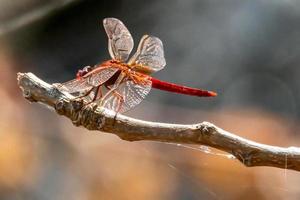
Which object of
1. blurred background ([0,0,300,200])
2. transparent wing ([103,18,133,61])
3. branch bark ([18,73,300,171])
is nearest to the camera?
branch bark ([18,73,300,171])

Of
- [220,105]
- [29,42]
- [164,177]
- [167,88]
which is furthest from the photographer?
[29,42]

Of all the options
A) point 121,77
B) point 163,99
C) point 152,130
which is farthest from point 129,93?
point 163,99

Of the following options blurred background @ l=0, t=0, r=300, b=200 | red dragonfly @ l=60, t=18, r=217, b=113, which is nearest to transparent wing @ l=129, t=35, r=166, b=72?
red dragonfly @ l=60, t=18, r=217, b=113

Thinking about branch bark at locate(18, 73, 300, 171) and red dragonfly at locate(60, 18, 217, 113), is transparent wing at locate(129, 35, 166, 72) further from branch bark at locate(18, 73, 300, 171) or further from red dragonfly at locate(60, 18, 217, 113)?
branch bark at locate(18, 73, 300, 171)

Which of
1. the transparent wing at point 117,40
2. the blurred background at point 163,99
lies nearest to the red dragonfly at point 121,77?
the transparent wing at point 117,40

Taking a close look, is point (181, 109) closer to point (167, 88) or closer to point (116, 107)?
point (167, 88)

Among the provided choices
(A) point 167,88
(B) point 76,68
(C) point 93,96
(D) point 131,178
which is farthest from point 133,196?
(C) point 93,96

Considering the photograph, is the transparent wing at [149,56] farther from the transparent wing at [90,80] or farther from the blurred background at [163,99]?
the blurred background at [163,99]
